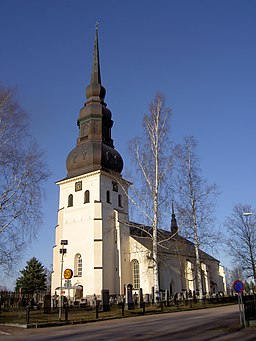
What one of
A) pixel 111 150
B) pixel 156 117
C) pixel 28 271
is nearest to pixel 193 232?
pixel 156 117

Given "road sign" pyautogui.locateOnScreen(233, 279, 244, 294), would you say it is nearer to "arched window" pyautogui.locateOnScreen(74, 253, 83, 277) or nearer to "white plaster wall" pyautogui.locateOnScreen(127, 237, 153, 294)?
"white plaster wall" pyautogui.locateOnScreen(127, 237, 153, 294)

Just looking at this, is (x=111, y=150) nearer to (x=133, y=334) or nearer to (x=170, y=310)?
(x=170, y=310)

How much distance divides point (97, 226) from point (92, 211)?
1.85 m

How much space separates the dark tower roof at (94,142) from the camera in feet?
136

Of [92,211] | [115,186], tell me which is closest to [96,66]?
[115,186]

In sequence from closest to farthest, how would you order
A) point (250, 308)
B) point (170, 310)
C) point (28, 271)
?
point (250, 308) → point (170, 310) → point (28, 271)

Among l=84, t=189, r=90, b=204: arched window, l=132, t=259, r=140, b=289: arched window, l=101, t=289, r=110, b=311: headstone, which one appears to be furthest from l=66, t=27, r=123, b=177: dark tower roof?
l=101, t=289, r=110, b=311: headstone

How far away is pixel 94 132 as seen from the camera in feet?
140

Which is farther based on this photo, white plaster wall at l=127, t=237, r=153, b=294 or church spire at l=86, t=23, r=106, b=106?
church spire at l=86, t=23, r=106, b=106

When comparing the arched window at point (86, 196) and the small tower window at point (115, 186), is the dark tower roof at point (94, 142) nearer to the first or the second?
the small tower window at point (115, 186)

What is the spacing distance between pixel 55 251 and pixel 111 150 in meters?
13.4

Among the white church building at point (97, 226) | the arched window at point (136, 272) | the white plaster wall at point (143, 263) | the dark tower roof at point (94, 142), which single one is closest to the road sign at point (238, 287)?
the white church building at point (97, 226)

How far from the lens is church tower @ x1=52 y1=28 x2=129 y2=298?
38.2 meters

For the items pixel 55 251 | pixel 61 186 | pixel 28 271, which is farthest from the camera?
pixel 28 271
